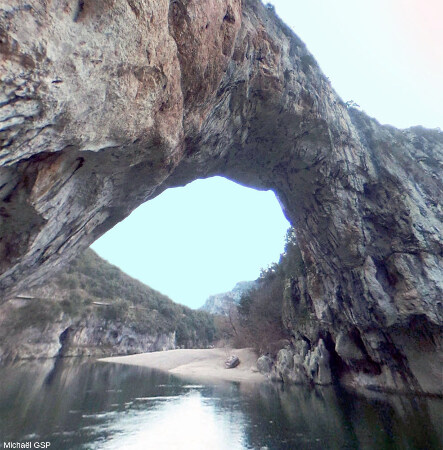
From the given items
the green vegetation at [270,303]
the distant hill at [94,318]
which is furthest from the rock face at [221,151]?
the distant hill at [94,318]

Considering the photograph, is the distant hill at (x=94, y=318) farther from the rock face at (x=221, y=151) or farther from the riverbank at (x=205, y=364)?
the rock face at (x=221, y=151)

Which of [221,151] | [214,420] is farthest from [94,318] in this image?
[221,151]

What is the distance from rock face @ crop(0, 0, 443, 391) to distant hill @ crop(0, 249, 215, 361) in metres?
29.3

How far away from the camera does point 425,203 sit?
630 inches

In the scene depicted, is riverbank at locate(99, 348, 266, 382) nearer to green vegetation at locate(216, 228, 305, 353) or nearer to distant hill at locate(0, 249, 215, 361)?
green vegetation at locate(216, 228, 305, 353)

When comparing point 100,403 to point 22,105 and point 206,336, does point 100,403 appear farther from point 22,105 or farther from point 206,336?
point 206,336

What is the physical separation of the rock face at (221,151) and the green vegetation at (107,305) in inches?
1222

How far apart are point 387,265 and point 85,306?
43695 mm

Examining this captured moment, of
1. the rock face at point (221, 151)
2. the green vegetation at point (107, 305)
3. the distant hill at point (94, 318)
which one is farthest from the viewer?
the green vegetation at point (107, 305)

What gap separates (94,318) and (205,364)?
24.5m

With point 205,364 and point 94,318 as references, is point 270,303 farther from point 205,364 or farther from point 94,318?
point 94,318

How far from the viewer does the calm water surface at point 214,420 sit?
739 centimetres

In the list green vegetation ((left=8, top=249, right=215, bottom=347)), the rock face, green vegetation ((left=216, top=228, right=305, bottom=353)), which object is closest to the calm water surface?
the rock face

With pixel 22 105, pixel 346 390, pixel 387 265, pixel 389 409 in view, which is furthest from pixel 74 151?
pixel 346 390
